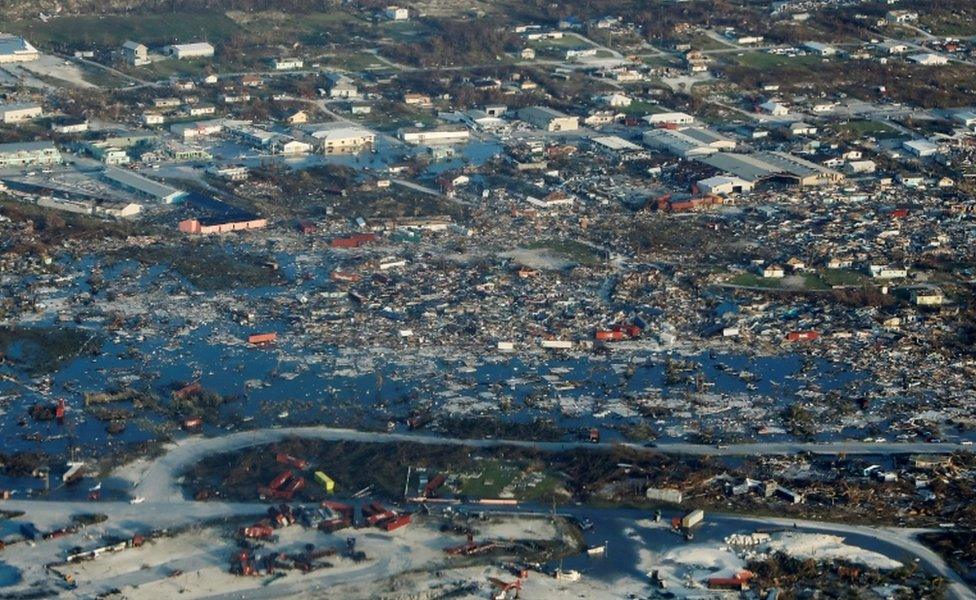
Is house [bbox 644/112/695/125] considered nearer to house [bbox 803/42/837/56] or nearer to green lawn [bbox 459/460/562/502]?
house [bbox 803/42/837/56]

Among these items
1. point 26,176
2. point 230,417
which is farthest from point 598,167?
point 230,417

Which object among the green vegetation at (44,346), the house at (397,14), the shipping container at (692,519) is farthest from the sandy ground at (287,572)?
the house at (397,14)

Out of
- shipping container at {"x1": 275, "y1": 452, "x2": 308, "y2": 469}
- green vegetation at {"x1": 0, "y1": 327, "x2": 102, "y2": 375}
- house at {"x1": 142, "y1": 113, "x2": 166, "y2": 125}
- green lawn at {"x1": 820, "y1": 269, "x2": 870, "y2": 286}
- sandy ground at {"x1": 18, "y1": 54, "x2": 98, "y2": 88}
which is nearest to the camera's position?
shipping container at {"x1": 275, "y1": 452, "x2": 308, "y2": 469}

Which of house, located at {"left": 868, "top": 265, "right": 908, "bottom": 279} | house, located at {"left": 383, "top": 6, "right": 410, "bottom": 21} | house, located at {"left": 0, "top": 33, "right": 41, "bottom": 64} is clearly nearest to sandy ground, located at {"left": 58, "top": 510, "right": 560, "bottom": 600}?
house, located at {"left": 868, "top": 265, "right": 908, "bottom": 279}

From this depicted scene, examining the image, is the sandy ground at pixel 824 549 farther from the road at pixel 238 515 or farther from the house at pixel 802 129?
the house at pixel 802 129

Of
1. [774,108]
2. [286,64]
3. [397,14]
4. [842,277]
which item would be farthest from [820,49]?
→ [842,277]

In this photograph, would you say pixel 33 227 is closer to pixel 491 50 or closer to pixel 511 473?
pixel 511 473
